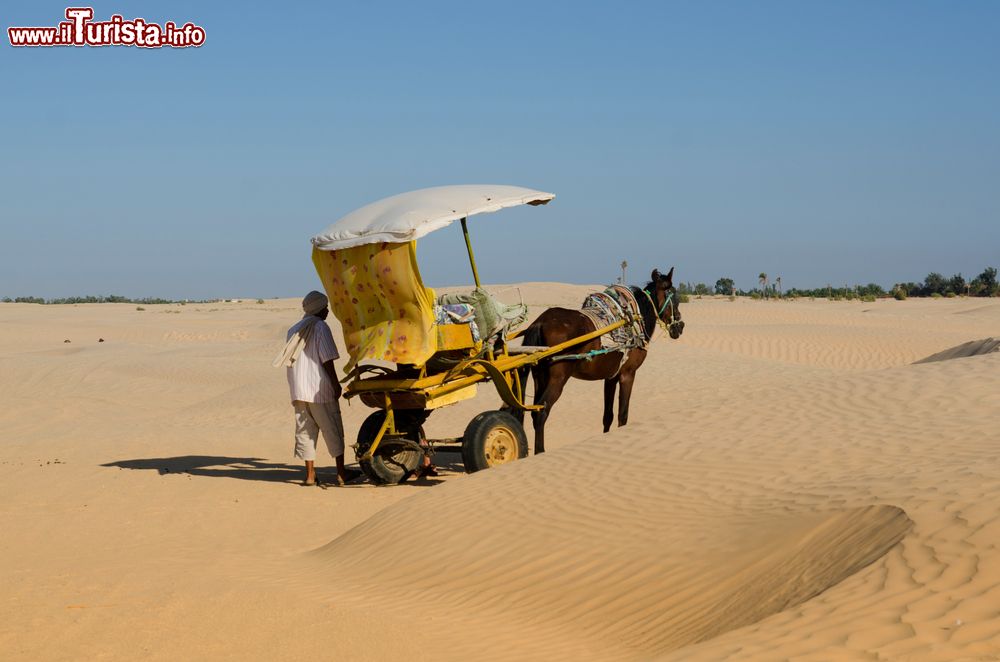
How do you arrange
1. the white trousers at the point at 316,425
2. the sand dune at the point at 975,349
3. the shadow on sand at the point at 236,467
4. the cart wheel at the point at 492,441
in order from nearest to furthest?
1. the cart wheel at the point at 492,441
2. the white trousers at the point at 316,425
3. the shadow on sand at the point at 236,467
4. the sand dune at the point at 975,349

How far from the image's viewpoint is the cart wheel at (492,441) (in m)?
12.4

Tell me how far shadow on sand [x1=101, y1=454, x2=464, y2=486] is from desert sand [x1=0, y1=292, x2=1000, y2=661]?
A: 4.3 inches

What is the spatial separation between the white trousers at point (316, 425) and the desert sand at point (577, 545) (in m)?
0.51

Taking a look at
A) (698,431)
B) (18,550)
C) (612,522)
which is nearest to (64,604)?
(18,550)

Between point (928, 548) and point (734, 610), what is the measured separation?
1.10 metres

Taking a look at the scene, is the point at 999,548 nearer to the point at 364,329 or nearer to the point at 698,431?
the point at 698,431

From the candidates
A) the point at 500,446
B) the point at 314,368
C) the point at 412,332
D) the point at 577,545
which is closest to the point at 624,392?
the point at 500,446

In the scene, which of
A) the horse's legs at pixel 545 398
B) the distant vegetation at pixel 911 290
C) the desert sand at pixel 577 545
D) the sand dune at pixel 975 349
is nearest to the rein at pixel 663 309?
the horse's legs at pixel 545 398

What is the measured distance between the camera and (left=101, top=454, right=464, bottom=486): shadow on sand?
14125mm

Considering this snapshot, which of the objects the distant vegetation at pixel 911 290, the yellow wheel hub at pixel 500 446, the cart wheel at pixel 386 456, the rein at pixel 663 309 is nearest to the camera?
the yellow wheel hub at pixel 500 446

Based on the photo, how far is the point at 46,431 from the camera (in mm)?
19953

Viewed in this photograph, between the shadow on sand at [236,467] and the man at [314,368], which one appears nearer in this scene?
the man at [314,368]

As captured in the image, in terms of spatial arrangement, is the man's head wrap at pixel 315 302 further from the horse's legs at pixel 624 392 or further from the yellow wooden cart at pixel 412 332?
the horse's legs at pixel 624 392

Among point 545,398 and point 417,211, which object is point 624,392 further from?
point 417,211
